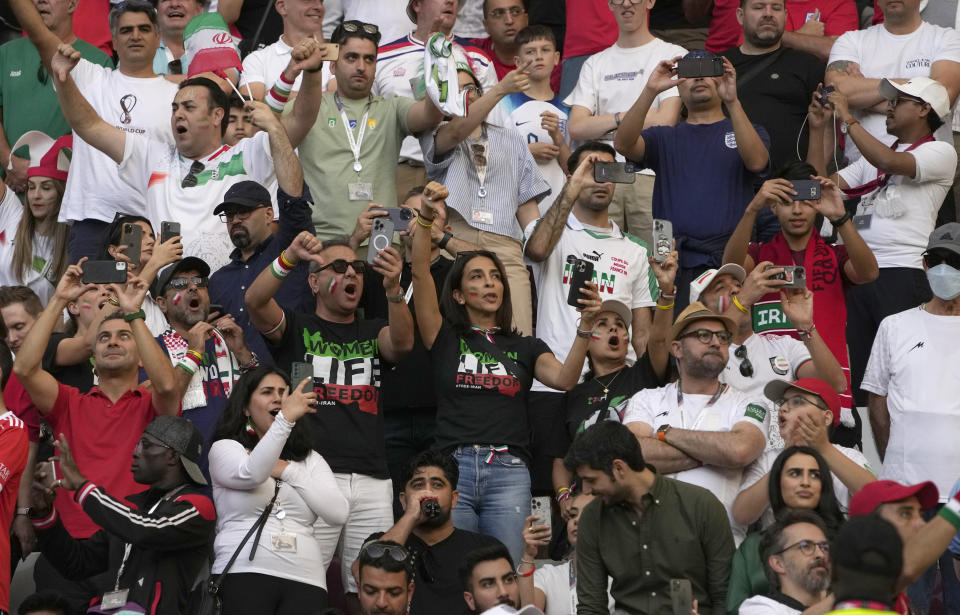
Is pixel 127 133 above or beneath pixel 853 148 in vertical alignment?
above

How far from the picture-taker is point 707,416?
24.3 ft

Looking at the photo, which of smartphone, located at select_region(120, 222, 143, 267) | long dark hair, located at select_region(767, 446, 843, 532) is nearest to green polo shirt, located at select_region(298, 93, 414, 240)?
smartphone, located at select_region(120, 222, 143, 267)

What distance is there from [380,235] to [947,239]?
3072 mm

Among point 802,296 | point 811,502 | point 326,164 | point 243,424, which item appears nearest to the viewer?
point 811,502

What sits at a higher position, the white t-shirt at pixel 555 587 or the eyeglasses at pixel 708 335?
the eyeglasses at pixel 708 335

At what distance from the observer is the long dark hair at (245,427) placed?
7.20 metres

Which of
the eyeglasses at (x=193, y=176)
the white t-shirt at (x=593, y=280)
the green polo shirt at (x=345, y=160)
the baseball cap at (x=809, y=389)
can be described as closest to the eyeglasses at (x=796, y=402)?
the baseball cap at (x=809, y=389)

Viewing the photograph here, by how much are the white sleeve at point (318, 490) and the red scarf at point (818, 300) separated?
2737mm

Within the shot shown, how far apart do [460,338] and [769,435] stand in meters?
1.73

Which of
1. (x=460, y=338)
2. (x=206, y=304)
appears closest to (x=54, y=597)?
(x=206, y=304)

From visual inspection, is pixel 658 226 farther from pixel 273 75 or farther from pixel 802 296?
pixel 273 75

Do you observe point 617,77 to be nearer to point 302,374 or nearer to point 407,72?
point 407,72

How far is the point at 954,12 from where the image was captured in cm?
1095

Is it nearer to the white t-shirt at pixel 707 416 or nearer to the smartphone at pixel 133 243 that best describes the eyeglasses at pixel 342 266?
the smartphone at pixel 133 243
